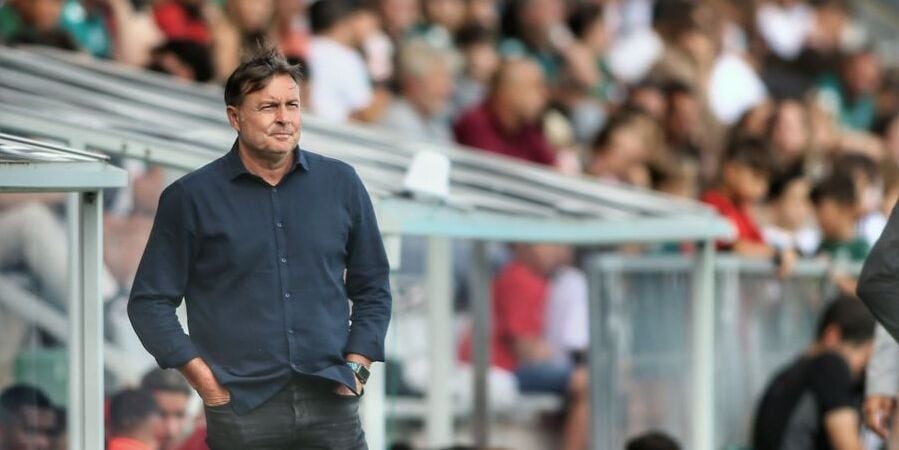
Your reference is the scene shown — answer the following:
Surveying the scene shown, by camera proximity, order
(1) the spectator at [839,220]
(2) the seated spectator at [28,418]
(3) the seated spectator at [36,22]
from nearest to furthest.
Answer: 1. (2) the seated spectator at [28,418]
2. (3) the seated spectator at [36,22]
3. (1) the spectator at [839,220]

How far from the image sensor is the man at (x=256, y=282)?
568cm

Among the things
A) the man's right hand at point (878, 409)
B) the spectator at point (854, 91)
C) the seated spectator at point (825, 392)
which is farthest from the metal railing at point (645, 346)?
the spectator at point (854, 91)

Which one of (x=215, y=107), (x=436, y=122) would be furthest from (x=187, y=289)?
(x=436, y=122)

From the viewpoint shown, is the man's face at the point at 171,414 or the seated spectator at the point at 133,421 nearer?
the seated spectator at the point at 133,421

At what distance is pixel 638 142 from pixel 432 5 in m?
1.69

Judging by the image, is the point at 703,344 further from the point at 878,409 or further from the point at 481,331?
the point at 481,331

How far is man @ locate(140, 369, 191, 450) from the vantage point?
23.1 ft

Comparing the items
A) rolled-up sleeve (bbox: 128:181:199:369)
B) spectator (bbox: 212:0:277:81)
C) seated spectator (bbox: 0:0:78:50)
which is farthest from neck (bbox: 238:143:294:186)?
spectator (bbox: 212:0:277:81)

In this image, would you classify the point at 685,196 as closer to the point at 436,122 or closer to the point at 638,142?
the point at 638,142

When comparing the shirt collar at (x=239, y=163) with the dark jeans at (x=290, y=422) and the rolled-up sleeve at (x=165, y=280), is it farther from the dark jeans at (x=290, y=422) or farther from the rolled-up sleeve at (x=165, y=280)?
the dark jeans at (x=290, y=422)

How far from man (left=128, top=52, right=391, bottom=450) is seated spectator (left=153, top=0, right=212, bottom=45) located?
5238 mm

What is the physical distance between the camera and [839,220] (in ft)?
37.4

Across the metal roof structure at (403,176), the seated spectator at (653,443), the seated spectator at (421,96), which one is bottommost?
the seated spectator at (653,443)

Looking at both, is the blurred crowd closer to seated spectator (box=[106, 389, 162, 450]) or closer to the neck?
seated spectator (box=[106, 389, 162, 450])
